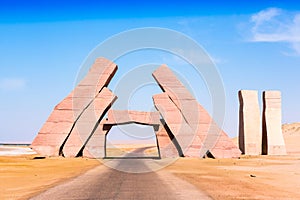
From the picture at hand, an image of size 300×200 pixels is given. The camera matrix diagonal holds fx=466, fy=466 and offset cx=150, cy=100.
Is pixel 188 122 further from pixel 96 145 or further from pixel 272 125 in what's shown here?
pixel 272 125

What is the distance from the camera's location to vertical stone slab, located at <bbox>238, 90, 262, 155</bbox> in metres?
44.2

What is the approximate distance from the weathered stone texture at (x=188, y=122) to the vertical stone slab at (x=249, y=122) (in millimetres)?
4593

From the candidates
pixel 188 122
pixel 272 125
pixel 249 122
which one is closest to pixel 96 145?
pixel 188 122

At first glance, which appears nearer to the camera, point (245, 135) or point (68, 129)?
point (68, 129)

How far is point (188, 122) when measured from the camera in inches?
1578

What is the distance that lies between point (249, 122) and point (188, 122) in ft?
24.4

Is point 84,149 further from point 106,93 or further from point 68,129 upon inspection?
point 106,93

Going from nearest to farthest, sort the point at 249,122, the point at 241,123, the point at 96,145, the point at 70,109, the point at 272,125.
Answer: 1. the point at 70,109
2. the point at 96,145
3. the point at 249,122
4. the point at 241,123
5. the point at 272,125

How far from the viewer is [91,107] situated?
40438 mm

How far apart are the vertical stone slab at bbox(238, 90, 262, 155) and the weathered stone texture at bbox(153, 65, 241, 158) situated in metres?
4.59

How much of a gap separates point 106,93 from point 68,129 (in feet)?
14.9

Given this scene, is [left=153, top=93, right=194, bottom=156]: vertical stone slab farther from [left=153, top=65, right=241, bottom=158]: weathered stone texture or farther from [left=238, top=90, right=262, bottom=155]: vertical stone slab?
[left=238, top=90, right=262, bottom=155]: vertical stone slab

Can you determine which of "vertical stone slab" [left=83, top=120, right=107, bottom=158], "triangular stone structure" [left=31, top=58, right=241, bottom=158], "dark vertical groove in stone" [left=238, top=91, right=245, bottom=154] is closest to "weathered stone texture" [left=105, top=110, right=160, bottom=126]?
"triangular stone structure" [left=31, top=58, right=241, bottom=158]

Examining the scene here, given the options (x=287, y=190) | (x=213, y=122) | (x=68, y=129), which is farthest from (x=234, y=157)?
(x=287, y=190)
